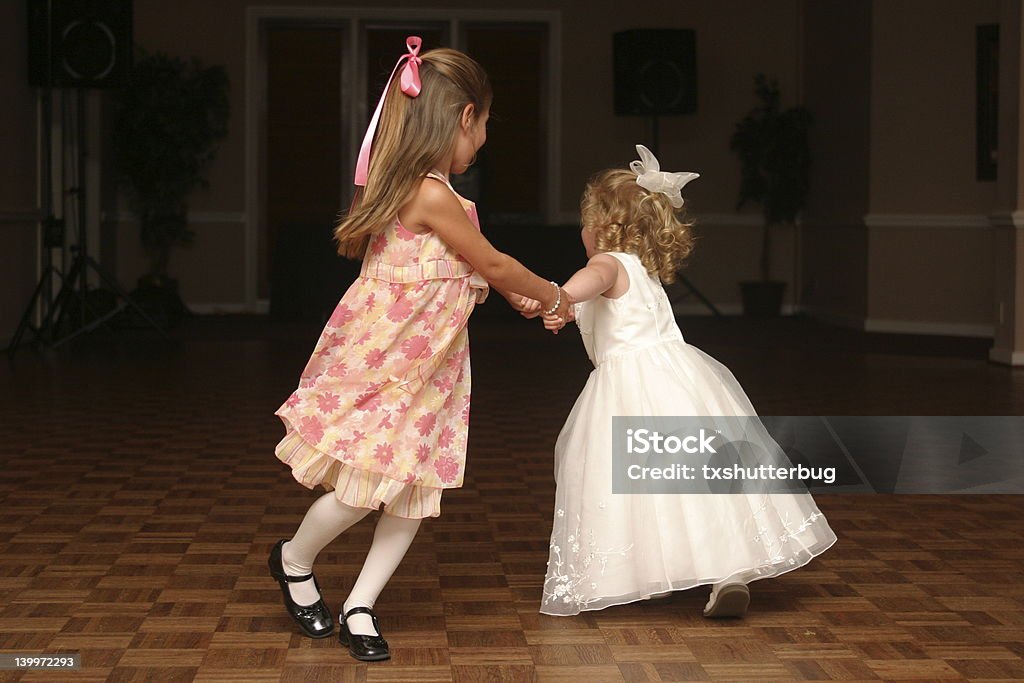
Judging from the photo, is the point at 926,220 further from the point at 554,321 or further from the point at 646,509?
the point at 554,321

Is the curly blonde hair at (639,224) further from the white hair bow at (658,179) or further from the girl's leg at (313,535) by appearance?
the girl's leg at (313,535)

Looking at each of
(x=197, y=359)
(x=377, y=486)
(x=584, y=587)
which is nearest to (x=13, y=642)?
(x=377, y=486)

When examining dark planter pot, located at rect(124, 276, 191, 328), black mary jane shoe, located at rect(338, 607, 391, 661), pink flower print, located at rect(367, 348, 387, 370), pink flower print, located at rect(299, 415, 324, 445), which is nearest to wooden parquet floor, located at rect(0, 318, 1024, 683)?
black mary jane shoe, located at rect(338, 607, 391, 661)

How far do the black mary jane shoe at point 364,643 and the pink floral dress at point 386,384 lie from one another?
18 centimetres

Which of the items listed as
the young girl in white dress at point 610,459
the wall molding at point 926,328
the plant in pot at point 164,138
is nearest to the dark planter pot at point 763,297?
the wall molding at point 926,328

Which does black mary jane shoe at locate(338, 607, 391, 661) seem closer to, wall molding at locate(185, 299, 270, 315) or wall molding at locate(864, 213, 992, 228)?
wall molding at locate(864, 213, 992, 228)

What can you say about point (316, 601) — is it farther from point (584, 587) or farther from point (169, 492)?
point (169, 492)

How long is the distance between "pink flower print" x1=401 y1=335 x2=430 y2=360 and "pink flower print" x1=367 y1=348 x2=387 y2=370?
0.04 metres

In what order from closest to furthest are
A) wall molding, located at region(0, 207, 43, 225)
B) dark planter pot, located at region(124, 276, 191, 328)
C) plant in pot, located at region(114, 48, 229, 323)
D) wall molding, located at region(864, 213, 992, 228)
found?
wall molding, located at region(0, 207, 43, 225) → wall molding, located at region(864, 213, 992, 228) → dark planter pot, located at region(124, 276, 191, 328) → plant in pot, located at region(114, 48, 229, 323)

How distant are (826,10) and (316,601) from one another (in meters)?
8.97

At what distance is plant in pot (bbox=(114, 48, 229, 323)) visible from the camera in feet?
32.9

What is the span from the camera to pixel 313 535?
2211mm

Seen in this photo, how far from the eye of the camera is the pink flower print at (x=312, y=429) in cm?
216

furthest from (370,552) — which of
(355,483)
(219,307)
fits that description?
(219,307)
